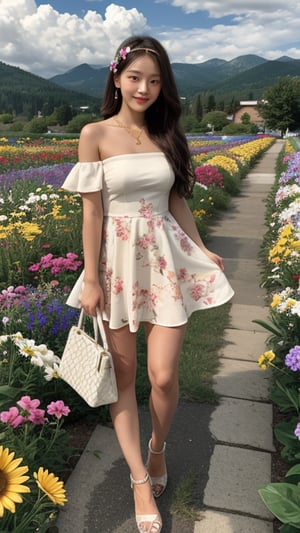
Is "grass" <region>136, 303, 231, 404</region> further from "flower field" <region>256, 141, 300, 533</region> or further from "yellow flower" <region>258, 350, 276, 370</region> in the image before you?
"yellow flower" <region>258, 350, 276, 370</region>

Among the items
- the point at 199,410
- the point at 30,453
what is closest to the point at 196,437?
the point at 199,410

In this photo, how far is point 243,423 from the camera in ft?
8.80

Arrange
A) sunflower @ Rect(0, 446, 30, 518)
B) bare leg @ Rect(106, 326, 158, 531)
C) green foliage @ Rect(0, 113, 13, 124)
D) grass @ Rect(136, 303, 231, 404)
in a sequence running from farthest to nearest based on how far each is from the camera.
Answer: green foliage @ Rect(0, 113, 13, 124) < grass @ Rect(136, 303, 231, 404) < bare leg @ Rect(106, 326, 158, 531) < sunflower @ Rect(0, 446, 30, 518)

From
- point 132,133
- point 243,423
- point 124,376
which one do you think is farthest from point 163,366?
point 243,423

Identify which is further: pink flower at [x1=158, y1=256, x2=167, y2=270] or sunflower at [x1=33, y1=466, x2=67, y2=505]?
pink flower at [x1=158, y1=256, x2=167, y2=270]

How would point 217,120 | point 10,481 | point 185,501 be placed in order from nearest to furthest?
point 10,481 < point 185,501 < point 217,120

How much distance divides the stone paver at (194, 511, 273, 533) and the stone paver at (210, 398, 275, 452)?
0.50 metres

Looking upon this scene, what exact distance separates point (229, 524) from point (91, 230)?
142 cm

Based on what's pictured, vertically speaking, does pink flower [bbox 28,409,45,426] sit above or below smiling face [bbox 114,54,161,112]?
below

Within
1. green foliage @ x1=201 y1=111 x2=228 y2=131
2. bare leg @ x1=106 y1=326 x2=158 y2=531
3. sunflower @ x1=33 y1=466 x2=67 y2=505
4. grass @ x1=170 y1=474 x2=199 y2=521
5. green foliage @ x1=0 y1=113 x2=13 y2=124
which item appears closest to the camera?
sunflower @ x1=33 y1=466 x2=67 y2=505

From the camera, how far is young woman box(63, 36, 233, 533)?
5.77 ft

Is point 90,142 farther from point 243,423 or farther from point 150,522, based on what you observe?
point 243,423

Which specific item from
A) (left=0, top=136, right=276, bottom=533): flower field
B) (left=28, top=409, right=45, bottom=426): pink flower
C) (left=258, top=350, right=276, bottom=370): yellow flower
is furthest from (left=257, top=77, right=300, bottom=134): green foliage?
(left=28, top=409, right=45, bottom=426): pink flower

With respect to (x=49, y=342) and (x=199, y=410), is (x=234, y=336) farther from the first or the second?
(x=49, y=342)
